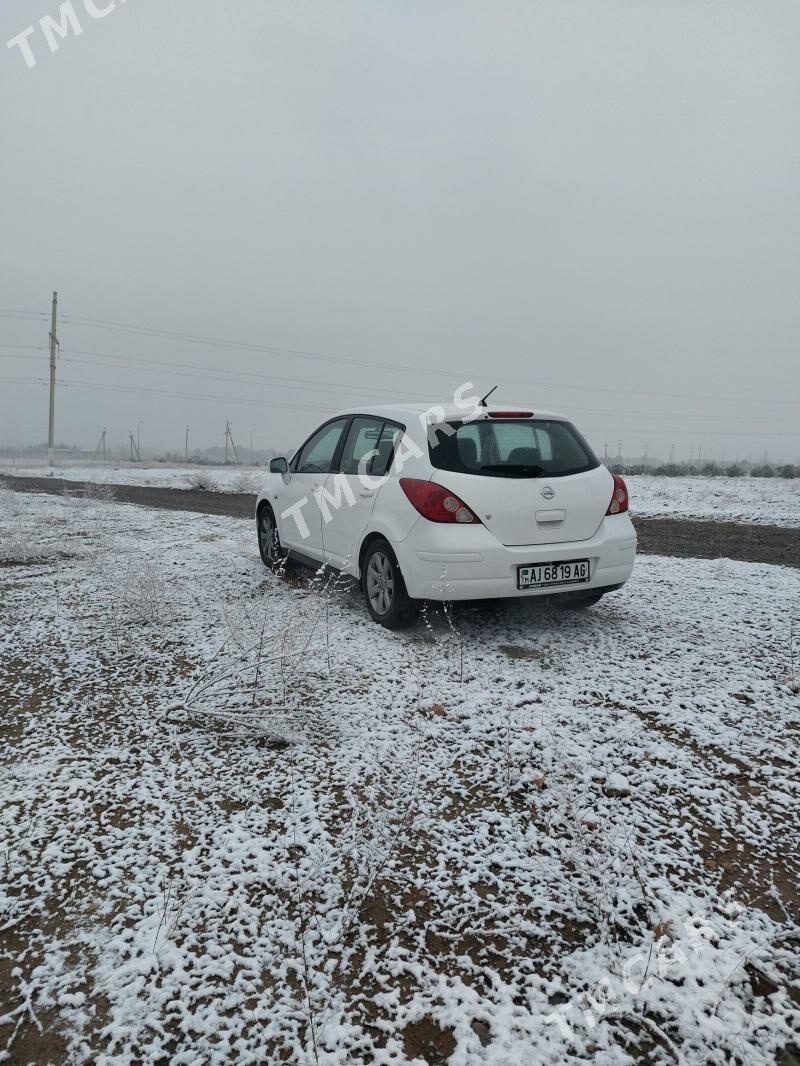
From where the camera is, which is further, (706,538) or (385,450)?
(706,538)

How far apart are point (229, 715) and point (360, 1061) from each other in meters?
1.96


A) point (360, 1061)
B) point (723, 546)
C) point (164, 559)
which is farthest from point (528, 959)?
point (723, 546)

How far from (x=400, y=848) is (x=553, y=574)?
253 centimetres

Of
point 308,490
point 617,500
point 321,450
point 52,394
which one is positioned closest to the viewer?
point 617,500

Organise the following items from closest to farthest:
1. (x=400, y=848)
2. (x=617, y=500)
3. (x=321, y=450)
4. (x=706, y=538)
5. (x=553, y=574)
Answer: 1. (x=400, y=848)
2. (x=553, y=574)
3. (x=617, y=500)
4. (x=321, y=450)
5. (x=706, y=538)

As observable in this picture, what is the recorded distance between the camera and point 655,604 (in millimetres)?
5695

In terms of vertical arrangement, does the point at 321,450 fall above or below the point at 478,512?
above

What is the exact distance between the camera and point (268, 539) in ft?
24.1

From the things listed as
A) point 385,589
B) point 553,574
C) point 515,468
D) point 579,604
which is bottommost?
point 579,604

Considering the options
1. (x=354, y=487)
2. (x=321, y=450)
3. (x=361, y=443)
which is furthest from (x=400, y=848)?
(x=321, y=450)

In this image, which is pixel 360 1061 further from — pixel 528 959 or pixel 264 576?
pixel 264 576

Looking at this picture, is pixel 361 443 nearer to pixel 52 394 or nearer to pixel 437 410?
pixel 437 410

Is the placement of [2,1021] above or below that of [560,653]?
below

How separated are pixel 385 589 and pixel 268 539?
277 centimetres
